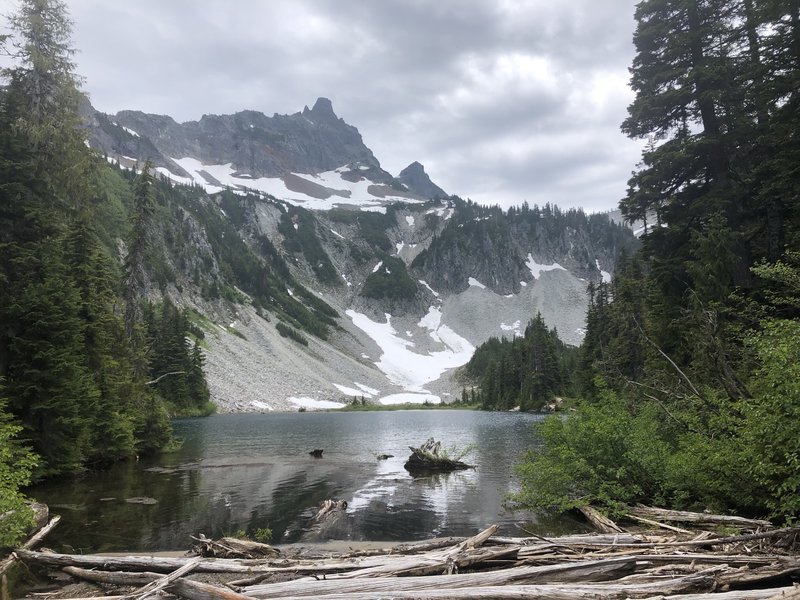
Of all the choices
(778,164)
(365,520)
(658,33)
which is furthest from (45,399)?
(658,33)

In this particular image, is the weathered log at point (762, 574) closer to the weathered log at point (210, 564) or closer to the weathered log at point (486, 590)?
the weathered log at point (486, 590)

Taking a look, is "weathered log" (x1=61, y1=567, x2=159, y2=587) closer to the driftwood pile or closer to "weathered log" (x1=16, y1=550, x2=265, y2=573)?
the driftwood pile

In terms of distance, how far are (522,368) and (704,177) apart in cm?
9516

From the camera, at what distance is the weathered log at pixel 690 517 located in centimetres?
1113

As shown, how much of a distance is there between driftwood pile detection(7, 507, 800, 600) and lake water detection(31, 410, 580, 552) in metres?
6.31

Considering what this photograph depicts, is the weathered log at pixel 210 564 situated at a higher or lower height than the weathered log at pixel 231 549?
higher

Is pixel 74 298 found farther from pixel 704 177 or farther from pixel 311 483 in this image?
pixel 704 177

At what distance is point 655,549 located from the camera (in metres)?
9.25

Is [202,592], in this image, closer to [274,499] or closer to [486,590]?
[486,590]

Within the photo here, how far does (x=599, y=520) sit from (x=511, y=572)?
8.30 m

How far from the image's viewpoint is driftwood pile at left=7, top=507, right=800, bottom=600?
24.5 ft

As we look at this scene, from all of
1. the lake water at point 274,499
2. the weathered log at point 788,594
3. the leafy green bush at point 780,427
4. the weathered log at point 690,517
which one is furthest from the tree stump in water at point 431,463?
the weathered log at point 788,594

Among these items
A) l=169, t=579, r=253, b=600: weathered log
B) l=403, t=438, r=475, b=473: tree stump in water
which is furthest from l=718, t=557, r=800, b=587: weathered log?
l=403, t=438, r=475, b=473: tree stump in water

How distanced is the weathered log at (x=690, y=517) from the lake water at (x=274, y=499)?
2411 mm
